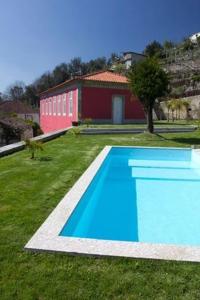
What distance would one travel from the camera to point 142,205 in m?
6.47

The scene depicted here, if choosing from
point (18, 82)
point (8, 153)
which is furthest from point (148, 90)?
point (18, 82)

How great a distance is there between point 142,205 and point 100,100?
19195 millimetres

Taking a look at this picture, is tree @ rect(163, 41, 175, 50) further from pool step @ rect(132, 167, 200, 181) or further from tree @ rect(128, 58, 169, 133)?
pool step @ rect(132, 167, 200, 181)

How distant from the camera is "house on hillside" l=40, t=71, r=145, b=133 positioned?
24334mm

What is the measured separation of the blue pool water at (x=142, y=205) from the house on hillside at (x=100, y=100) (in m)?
14.3

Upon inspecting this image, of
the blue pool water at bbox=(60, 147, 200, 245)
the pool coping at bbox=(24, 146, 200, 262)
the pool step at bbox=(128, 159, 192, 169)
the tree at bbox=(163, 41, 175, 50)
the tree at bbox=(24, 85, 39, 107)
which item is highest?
the tree at bbox=(163, 41, 175, 50)

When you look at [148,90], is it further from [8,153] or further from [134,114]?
[134,114]

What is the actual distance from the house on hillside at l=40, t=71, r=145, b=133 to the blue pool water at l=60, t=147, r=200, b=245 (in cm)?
1433

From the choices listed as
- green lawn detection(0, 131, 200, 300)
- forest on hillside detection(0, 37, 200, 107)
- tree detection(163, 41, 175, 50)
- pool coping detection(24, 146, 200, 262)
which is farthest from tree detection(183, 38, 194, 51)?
pool coping detection(24, 146, 200, 262)

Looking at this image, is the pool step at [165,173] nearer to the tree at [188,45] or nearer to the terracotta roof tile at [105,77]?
the terracotta roof tile at [105,77]

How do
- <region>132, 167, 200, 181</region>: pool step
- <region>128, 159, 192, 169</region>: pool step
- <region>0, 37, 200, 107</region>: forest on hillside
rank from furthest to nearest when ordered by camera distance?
<region>0, 37, 200, 107</region>: forest on hillside < <region>128, 159, 192, 169</region>: pool step < <region>132, 167, 200, 181</region>: pool step

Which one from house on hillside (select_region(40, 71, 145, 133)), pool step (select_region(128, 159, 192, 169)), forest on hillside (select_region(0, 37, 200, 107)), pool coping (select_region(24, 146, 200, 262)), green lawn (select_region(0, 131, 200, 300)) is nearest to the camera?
green lawn (select_region(0, 131, 200, 300))

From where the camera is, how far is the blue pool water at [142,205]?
16.0ft

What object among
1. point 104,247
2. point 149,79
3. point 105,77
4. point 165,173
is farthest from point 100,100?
point 104,247
